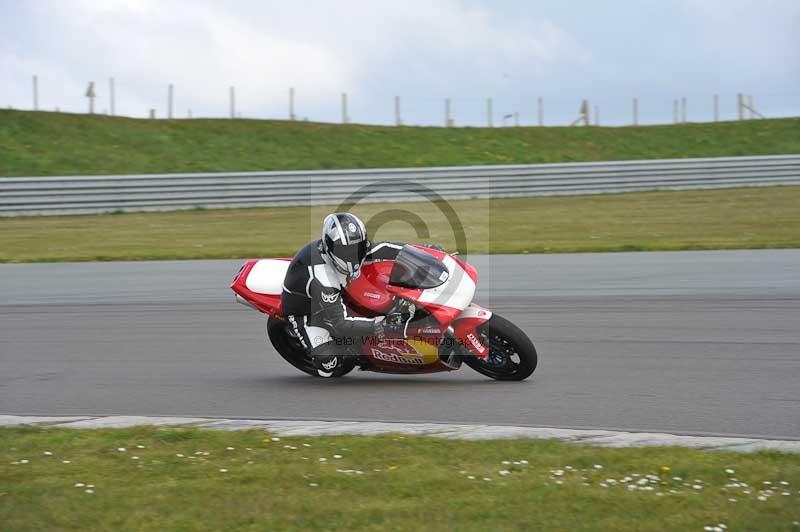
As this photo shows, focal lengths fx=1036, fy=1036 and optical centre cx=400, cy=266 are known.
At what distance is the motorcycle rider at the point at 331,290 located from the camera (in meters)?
7.76

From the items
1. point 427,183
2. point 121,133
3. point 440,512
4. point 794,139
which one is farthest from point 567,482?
point 794,139

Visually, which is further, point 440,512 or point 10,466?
point 10,466

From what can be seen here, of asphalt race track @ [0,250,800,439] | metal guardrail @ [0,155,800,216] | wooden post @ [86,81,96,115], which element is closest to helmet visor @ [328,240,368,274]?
asphalt race track @ [0,250,800,439]

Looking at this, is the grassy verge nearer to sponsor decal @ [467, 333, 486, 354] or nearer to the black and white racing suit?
the black and white racing suit

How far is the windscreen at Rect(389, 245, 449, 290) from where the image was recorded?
771 cm

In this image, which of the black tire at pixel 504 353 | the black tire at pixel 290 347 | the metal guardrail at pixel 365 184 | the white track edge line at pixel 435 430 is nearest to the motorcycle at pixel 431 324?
the black tire at pixel 504 353

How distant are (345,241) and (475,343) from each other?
124cm

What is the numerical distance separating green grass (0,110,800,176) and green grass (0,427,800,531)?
80.3 feet

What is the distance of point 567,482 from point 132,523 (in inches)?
84.5

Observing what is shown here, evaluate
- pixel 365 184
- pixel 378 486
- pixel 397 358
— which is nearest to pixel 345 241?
pixel 397 358

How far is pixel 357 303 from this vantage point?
805cm

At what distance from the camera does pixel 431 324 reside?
25.5 feet

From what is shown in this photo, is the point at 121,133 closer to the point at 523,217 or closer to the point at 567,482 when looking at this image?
the point at 523,217

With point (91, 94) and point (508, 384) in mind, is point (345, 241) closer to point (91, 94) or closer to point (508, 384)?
point (508, 384)
